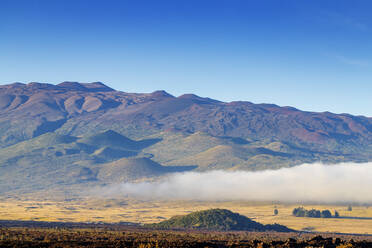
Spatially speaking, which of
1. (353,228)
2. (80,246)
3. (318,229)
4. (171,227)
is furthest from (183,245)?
(353,228)

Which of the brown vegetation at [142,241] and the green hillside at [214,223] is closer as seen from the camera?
the brown vegetation at [142,241]

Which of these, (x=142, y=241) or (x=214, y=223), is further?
(x=214, y=223)

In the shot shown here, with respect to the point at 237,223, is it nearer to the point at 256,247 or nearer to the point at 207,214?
the point at 207,214

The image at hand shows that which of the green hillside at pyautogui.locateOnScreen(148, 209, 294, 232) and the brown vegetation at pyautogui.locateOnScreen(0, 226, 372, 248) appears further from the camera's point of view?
the green hillside at pyautogui.locateOnScreen(148, 209, 294, 232)

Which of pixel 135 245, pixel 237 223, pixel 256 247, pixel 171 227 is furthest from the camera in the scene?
pixel 237 223

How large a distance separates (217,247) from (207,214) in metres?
96.8

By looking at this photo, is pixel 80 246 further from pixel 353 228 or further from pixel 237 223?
pixel 353 228

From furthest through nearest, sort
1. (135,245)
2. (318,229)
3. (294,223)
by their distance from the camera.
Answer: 1. (294,223)
2. (318,229)
3. (135,245)

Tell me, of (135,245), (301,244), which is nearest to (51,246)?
(135,245)

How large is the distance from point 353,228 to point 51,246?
13907 centimetres

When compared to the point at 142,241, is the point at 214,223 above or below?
above

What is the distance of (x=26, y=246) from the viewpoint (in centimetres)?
6706

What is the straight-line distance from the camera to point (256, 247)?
65.6 m

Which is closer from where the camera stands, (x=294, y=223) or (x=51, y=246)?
(x=51, y=246)
